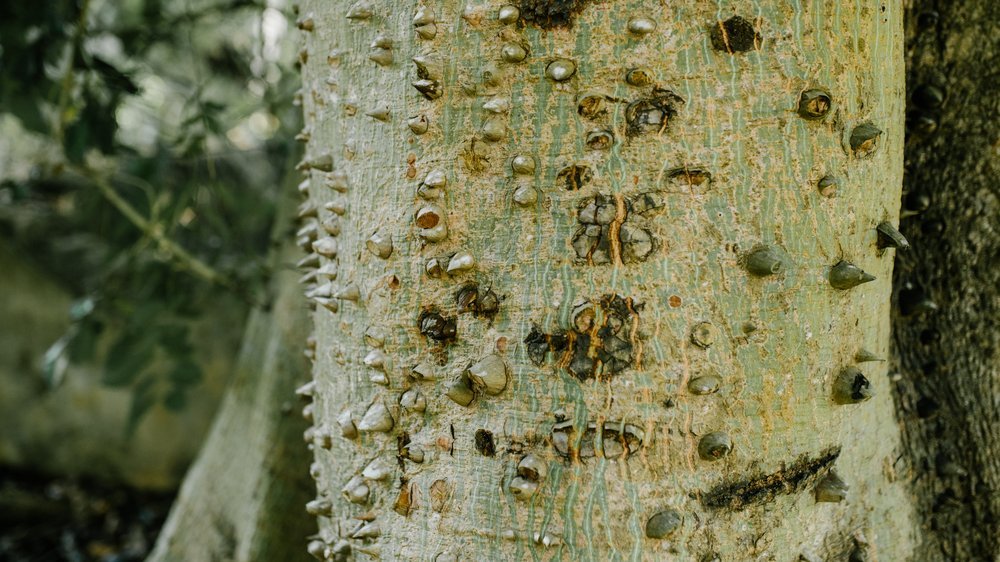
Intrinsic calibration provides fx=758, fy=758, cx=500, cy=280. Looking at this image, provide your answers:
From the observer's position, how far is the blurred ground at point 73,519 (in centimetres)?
264

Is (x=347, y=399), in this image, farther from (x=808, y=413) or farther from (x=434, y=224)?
(x=808, y=413)

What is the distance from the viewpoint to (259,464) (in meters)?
1.79

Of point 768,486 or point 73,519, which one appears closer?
point 768,486

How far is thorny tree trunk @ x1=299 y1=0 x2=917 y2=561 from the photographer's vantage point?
76cm

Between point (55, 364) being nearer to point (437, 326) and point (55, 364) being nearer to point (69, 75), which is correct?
point (69, 75)

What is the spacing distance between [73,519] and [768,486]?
114 inches

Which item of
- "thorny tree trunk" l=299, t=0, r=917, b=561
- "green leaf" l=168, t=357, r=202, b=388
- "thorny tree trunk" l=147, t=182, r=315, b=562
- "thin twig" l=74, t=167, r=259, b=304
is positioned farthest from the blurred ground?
"thorny tree trunk" l=299, t=0, r=917, b=561

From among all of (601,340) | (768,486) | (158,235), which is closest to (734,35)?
(601,340)

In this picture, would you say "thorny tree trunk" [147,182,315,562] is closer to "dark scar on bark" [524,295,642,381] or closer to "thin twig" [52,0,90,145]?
"thin twig" [52,0,90,145]

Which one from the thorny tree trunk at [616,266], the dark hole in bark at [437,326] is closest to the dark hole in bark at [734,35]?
the thorny tree trunk at [616,266]

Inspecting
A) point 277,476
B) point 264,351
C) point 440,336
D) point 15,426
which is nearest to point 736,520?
point 440,336

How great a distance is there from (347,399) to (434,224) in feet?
0.84

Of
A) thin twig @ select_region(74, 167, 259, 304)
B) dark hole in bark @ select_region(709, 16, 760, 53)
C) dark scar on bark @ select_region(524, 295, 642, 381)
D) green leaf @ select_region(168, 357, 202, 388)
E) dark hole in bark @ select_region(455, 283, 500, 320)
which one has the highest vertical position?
thin twig @ select_region(74, 167, 259, 304)

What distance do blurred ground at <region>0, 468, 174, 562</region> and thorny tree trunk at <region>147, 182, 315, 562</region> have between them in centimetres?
89
